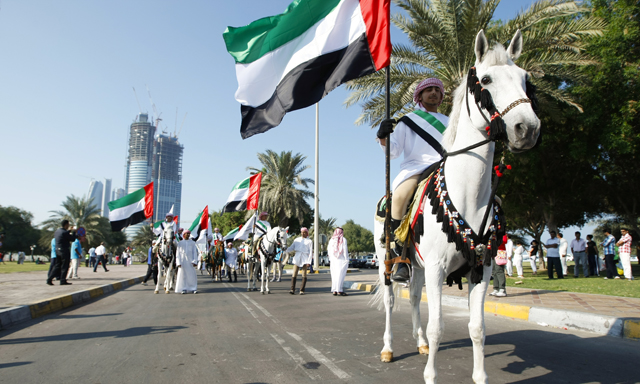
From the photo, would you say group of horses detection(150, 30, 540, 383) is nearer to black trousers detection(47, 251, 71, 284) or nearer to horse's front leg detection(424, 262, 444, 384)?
horse's front leg detection(424, 262, 444, 384)

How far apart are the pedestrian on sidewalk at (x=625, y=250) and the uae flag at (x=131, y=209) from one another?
17751 mm

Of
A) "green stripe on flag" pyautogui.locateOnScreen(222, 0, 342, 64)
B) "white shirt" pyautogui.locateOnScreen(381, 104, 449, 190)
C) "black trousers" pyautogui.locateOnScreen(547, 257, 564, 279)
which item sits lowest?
"black trousers" pyautogui.locateOnScreen(547, 257, 564, 279)

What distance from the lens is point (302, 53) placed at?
5.37 m

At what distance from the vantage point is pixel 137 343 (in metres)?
5.45

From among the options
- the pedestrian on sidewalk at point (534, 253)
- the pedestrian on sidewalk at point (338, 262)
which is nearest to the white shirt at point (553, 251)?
the pedestrian on sidewalk at point (534, 253)

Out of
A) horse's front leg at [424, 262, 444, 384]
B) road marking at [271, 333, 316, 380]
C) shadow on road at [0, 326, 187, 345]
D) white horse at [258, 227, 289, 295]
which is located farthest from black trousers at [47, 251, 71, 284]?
horse's front leg at [424, 262, 444, 384]

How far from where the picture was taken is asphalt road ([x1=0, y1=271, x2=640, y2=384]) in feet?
12.8

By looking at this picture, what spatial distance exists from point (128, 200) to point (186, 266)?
4915 mm

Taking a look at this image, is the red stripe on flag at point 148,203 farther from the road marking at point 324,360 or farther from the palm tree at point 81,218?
the palm tree at point 81,218

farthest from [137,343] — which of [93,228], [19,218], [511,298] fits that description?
[19,218]

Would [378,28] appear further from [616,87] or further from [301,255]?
[616,87]

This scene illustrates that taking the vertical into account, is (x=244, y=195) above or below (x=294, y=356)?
above

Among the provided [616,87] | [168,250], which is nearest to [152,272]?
[168,250]

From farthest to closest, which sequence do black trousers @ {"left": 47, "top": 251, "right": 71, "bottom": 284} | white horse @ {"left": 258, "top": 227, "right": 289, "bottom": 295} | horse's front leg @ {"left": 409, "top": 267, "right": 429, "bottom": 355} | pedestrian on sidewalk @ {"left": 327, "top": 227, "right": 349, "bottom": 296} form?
black trousers @ {"left": 47, "top": 251, "right": 71, "bottom": 284}
white horse @ {"left": 258, "top": 227, "right": 289, "bottom": 295}
pedestrian on sidewalk @ {"left": 327, "top": 227, "right": 349, "bottom": 296}
horse's front leg @ {"left": 409, "top": 267, "right": 429, "bottom": 355}
